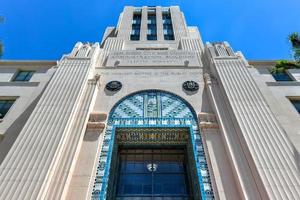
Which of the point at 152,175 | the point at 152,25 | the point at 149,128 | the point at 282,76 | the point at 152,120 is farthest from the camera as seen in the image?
the point at 152,25

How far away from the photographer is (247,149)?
9109mm

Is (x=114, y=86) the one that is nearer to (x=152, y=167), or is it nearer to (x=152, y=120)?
(x=152, y=120)

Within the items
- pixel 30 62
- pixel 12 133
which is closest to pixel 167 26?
pixel 30 62

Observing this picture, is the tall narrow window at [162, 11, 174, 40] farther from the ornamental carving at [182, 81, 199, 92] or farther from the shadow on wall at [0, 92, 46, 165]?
the shadow on wall at [0, 92, 46, 165]

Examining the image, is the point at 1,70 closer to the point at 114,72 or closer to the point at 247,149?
the point at 114,72

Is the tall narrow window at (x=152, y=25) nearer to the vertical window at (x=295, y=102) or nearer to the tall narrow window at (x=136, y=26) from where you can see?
the tall narrow window at (x=136, y=26)

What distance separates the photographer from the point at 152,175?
10.6 m

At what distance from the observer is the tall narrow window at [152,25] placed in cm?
2438

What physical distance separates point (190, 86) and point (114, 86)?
12.7 ft

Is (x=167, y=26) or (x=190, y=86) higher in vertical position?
(x=167, y=26)

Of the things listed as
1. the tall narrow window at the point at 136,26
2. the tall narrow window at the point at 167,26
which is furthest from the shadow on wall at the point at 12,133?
the tall narrow window at the point at 167,26

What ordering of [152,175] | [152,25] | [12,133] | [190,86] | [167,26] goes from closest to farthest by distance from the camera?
[152,175], [12,133], [190,86], [167,26], [152,25]

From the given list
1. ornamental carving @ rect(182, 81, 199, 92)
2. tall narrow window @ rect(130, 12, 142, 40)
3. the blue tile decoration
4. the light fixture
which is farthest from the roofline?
the light fixture

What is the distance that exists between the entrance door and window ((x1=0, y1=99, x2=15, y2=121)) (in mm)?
5978
